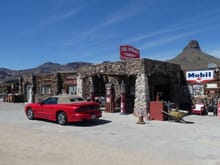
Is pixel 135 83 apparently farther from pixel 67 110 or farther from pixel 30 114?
pixel 30 114

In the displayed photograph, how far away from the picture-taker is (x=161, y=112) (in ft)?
47.3

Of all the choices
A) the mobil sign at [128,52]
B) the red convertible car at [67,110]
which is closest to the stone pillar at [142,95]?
the red convertible car at [67,110]

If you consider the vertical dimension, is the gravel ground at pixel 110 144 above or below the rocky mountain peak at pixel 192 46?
below

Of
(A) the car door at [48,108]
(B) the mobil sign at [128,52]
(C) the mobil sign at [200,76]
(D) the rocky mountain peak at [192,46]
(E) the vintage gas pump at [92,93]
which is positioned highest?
(D) the rocky mountain peak at [192,46]

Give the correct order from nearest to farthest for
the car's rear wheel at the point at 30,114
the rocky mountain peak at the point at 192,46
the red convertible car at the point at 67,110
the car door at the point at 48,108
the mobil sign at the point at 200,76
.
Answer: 1. the red convertible car at the point at 67,110
2. the car door at the point at 48,108
3. the car's rear wheel at the point at 30,114
4. the mobil sign at the point at 200,76
5. the rocky mountain peak at the point at 192,46

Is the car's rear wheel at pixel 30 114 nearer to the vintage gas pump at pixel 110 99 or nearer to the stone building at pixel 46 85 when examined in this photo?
the vintage gas pump at pixel 110 99

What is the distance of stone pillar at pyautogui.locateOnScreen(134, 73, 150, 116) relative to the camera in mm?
15836

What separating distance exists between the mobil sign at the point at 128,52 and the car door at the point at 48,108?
7808mm

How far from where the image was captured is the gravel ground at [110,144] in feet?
22.2

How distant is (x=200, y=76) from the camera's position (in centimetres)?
1811

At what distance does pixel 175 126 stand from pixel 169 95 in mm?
7018

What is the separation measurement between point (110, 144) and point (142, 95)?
7.64 meters

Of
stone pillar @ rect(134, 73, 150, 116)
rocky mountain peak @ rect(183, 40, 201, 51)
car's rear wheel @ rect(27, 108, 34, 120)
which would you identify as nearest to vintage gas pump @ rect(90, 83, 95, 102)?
stone pillar @ rect(134, 73, 150, 116)

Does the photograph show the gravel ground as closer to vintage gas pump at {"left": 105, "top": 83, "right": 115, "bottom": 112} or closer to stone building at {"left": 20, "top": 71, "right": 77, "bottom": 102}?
vintage gas pump at {"left": 105, "top": 83, "right": 115, "bottom": 112}
